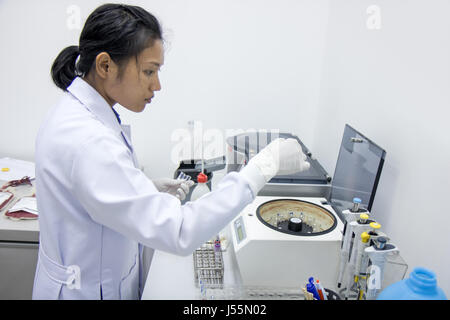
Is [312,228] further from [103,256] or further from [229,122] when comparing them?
[229,122]

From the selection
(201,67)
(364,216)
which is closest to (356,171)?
(364,216)

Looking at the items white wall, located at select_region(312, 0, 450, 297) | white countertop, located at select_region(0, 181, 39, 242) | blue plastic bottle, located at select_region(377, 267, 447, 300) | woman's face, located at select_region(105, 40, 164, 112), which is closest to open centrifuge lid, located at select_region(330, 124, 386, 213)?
white wall, located at select_region(312, 0, 450, 297)

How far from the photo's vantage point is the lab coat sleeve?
78 cm

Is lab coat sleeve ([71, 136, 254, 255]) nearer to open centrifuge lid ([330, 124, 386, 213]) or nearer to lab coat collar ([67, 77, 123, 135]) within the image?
lab coat collar ([67, 77, 123, 135])

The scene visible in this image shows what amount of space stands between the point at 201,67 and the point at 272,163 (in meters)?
1.38

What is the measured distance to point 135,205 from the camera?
0.78 meters

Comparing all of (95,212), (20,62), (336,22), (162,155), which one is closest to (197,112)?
(162,155)

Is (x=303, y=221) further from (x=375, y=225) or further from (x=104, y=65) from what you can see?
(x=104, y=65)

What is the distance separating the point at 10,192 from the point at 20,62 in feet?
2.67

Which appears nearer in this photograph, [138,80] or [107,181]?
[107,181]

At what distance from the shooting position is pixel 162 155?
2324 millimetres

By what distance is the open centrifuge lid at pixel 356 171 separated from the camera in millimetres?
1144

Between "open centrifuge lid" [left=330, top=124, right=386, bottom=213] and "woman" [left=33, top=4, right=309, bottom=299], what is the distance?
0.93 feet

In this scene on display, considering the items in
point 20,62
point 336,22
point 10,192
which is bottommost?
point 10,192
